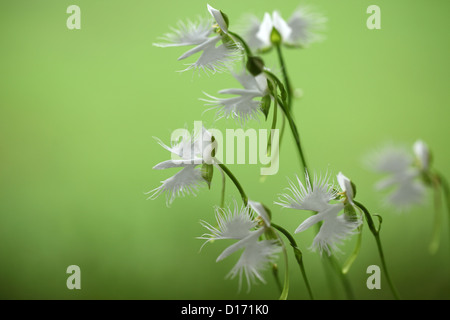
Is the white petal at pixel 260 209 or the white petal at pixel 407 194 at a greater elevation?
the white petal at pixel 407 194

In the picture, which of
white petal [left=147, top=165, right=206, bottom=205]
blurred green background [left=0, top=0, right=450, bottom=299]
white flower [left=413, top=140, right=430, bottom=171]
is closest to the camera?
white flower [left=413, top=140, right=430, bottom=171]

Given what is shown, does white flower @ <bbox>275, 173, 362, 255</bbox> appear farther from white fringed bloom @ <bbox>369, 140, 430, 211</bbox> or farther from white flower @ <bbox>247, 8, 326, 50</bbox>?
white flower @ <bbox>247, 8, 326, 50</bbox>

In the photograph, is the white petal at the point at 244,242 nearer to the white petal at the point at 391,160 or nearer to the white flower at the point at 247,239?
the white flower at the point at 247,239

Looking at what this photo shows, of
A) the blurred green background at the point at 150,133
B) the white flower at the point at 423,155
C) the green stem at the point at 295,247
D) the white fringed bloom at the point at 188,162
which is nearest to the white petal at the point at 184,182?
the white fringed bloom at the point at 188,162

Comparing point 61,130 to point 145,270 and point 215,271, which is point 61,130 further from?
point 215,271

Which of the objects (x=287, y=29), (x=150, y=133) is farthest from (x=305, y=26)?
(x=150, y=133)

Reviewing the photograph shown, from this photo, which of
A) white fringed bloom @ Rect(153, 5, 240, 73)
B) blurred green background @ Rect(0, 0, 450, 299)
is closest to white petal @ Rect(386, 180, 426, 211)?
white fringed bloom @ Rect(153, 5, 240, 73)

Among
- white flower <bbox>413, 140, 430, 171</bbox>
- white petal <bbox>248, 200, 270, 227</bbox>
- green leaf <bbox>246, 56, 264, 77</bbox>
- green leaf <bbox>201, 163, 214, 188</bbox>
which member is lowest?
white petal <bbox>248, 200, 270, 227</bbox>
